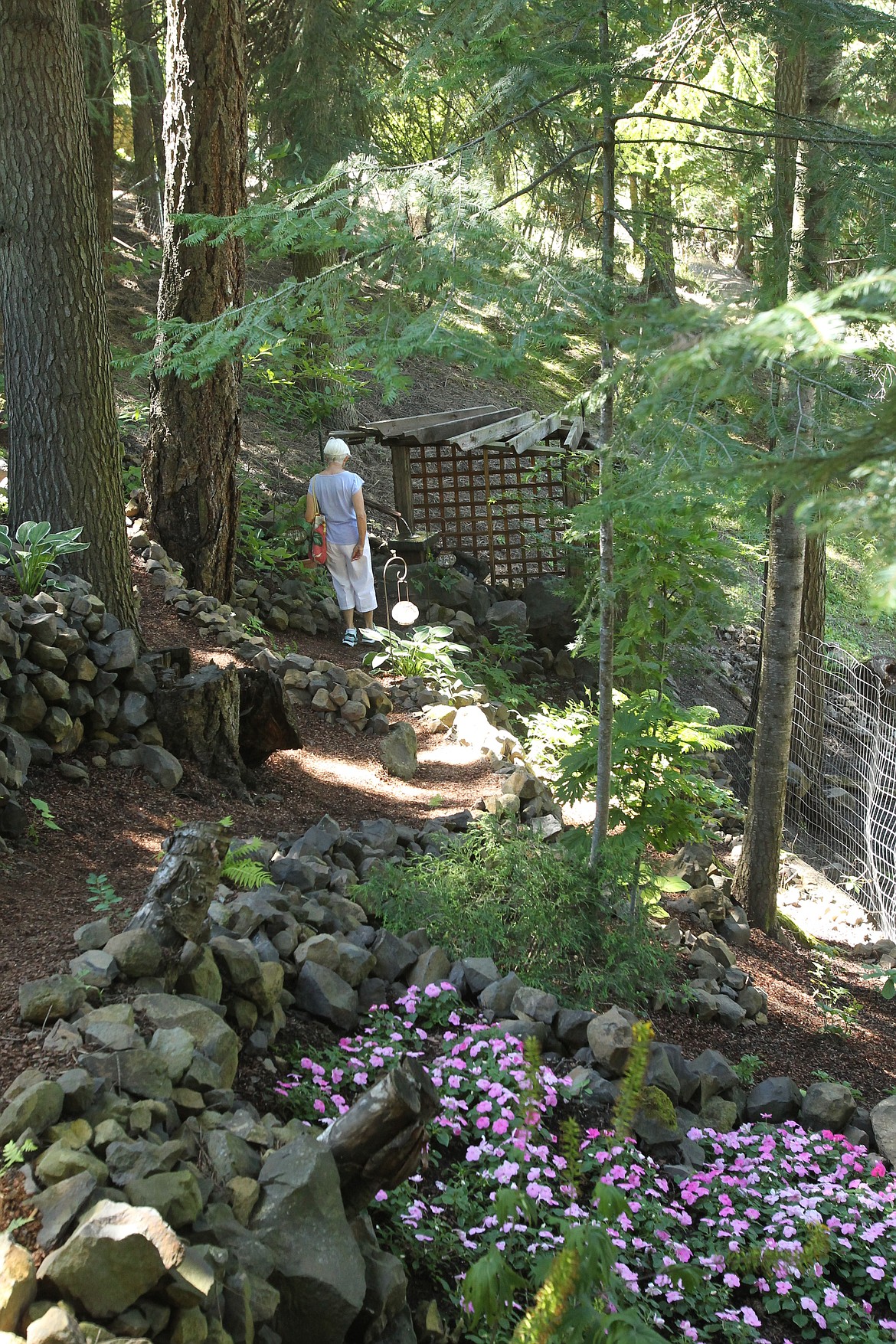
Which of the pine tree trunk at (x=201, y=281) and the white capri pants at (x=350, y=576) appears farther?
the white capri pants at (x=350, y=576)

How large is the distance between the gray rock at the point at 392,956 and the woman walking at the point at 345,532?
452 cm

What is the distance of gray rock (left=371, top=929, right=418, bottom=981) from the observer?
3.79 metres

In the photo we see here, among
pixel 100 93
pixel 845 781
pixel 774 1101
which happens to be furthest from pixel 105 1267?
pixel 100 93

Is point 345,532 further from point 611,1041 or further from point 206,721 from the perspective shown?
point 611,1041

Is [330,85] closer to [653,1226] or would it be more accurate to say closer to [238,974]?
[238,974]

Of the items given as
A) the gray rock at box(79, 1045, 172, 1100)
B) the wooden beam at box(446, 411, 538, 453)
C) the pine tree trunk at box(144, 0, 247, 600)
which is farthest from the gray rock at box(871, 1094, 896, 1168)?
the wooden beam at box(446, 411, 538, 453)

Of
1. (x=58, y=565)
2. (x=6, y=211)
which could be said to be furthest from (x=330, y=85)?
(x=58, y=565)

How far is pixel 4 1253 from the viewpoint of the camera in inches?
72.4

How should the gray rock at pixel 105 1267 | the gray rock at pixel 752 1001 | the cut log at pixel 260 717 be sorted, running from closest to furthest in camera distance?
the gray rock at pixel 105 1267 < the gray rock at pixel 752 1001 < the cut log at pixel 260 717

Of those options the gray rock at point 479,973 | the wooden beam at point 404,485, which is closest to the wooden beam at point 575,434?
the wooden beam at point 404,485

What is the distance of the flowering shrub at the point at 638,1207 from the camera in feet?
8.45

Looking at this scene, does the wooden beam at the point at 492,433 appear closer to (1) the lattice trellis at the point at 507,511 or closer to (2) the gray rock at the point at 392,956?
(1) the lattice trellis at the point at 507,511

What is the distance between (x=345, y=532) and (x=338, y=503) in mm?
248

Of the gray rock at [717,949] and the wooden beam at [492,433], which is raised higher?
the wooden beam at [492,433]
